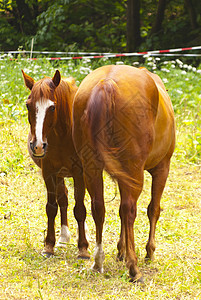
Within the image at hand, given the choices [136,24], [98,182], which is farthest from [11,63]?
[98,182]

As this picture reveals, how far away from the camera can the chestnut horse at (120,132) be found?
3.00m

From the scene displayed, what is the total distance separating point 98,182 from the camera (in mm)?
3176

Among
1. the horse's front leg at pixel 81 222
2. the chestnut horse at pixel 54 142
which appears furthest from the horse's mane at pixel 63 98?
the horse's front leg at pixel 81 222

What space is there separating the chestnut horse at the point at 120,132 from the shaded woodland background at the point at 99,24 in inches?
346

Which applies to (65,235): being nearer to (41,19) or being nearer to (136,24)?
(136,24)

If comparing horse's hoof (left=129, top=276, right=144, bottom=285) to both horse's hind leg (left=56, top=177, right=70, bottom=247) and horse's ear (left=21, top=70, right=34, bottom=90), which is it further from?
horse's ear (left=21, top=70, right=34, bottom=90)

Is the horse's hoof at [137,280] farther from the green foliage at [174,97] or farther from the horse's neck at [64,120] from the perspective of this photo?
the green foliage at [174,97]

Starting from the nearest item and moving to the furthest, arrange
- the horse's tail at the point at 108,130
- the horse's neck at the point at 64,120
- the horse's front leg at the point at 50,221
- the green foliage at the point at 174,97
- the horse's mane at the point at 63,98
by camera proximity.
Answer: the horse's tail at the point at 108,130 → the horse's mane at the point at 63,98 → the horse's neck at the point at 64,120 → the horse's front leg at the point at 50,221 → the green foliage at the point at 174,97

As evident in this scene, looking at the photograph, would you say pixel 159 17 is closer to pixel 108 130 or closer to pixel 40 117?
pixel 40 117

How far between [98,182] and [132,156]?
1.11ft

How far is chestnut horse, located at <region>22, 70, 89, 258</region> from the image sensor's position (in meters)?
3.24

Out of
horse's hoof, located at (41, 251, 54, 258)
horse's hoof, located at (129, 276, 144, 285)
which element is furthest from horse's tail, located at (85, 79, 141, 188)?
horse's hoof, located at (41, 251, 54, 258)

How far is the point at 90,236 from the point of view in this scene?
4348mm

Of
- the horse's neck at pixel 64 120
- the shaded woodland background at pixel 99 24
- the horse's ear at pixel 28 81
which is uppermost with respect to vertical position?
the horse's ear at pixel 28 81
